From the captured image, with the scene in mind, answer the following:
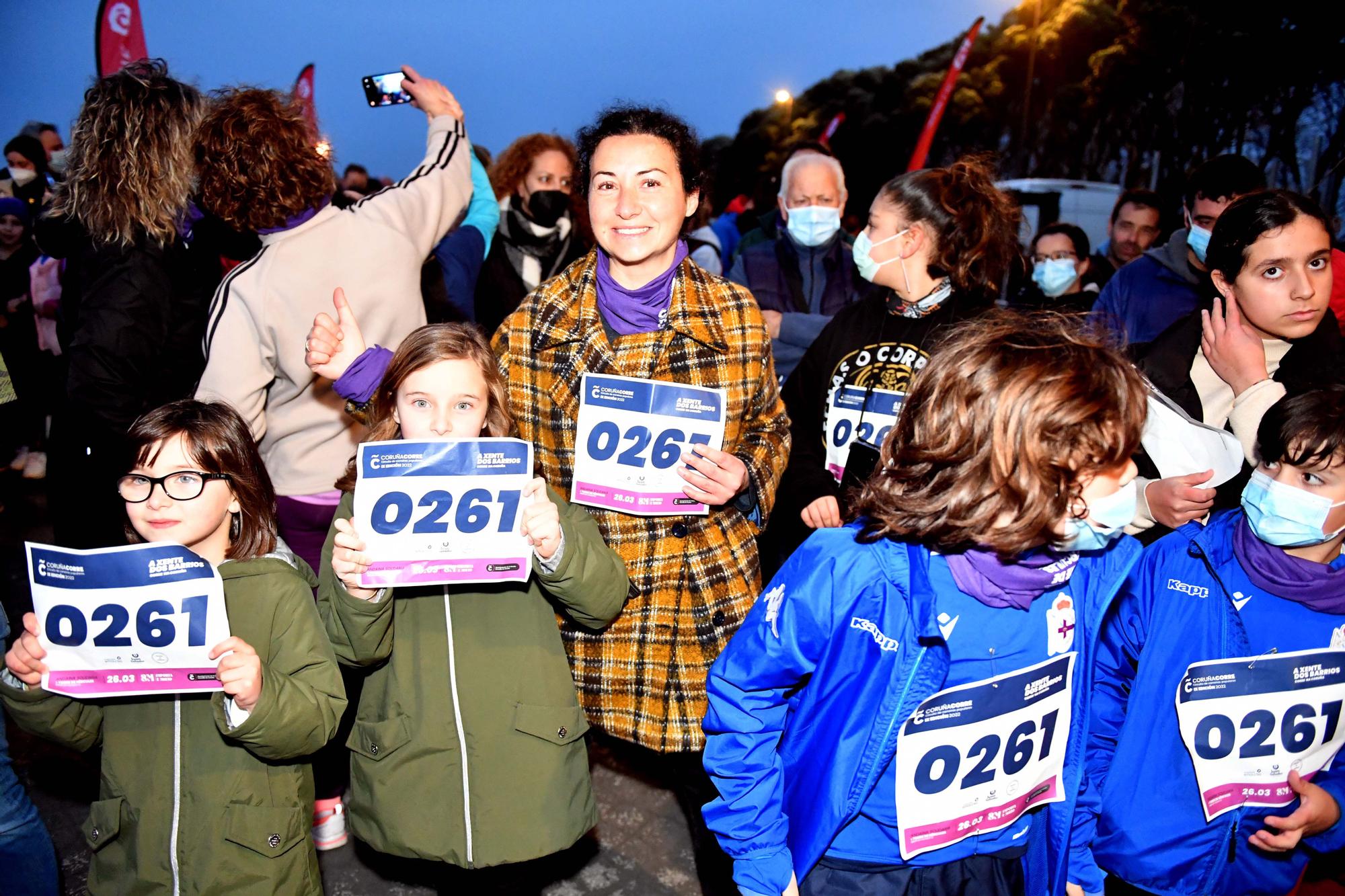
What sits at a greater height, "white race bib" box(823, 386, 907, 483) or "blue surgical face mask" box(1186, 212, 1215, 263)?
"blue surgical face mask" box(1186, 212, 1215, 263)

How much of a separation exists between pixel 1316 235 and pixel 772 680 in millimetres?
2497

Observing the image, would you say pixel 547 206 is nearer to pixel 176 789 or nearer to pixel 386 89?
pixel 386 89

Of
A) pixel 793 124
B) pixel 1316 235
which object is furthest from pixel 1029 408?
pixel 793 124

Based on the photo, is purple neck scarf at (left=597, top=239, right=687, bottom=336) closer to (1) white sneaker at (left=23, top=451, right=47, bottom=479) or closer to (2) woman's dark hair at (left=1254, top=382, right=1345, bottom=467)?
(2) woman's dark hair at (left=1254, top=382, right=1345, bottom=467)

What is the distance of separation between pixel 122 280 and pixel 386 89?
64.7 inches

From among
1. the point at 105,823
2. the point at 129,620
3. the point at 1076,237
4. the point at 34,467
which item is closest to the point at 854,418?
Answer: the point at 129,620

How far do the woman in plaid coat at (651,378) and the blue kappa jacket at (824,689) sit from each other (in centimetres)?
70

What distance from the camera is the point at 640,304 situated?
2793 mm

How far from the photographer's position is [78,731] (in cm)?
235

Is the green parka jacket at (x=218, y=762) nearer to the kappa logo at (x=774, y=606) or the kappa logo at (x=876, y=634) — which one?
the kappa logo at (x=774, y=606)

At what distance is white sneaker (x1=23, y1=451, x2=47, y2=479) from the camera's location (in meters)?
8.97

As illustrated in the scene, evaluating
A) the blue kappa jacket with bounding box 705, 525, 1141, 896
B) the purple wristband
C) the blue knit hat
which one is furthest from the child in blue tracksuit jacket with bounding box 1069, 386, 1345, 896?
the blue knit hat

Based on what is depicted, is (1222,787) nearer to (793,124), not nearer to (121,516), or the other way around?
(121,516)

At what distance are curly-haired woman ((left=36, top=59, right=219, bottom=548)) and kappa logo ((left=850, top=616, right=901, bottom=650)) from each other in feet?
8.15
